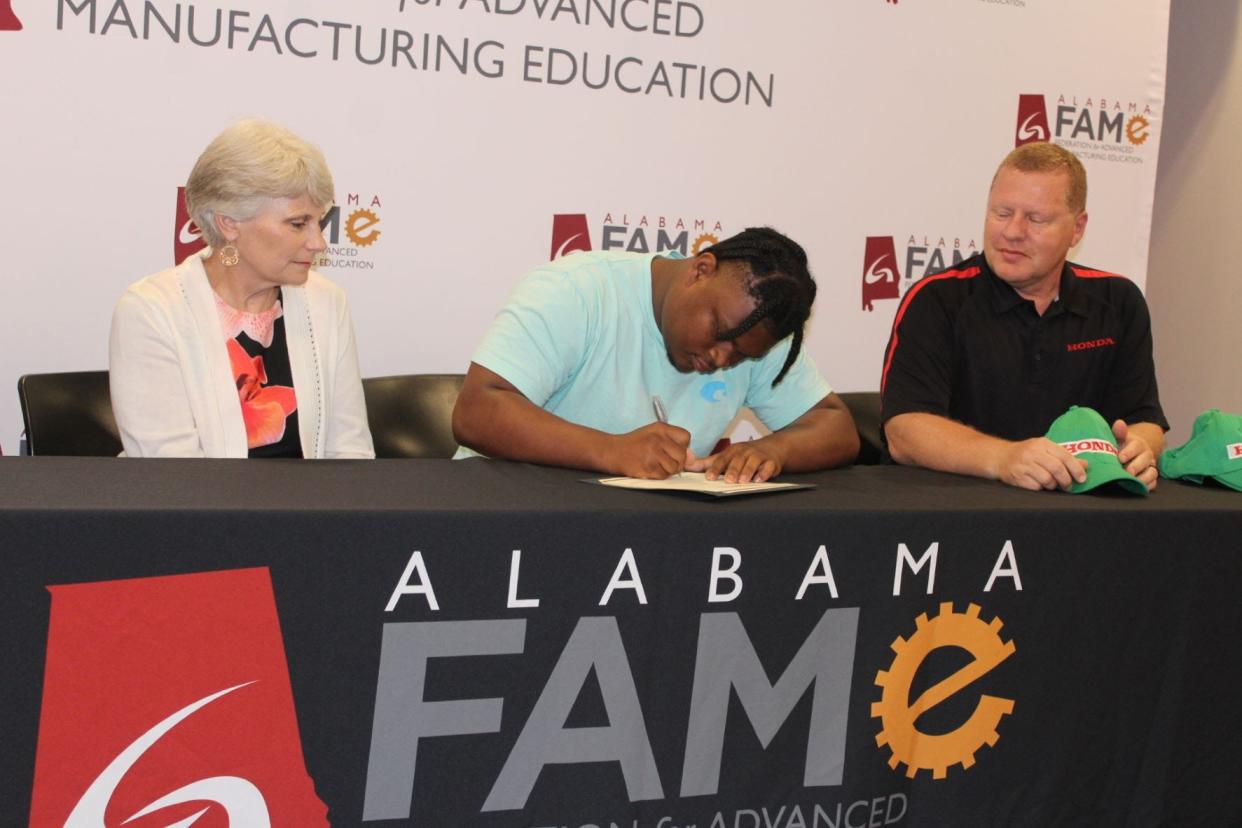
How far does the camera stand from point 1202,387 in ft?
16.4

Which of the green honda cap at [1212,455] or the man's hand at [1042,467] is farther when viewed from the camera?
the green honda cap at [1212,455]

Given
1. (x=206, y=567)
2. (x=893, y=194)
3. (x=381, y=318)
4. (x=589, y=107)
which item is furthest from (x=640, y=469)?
(x=893, y=194)

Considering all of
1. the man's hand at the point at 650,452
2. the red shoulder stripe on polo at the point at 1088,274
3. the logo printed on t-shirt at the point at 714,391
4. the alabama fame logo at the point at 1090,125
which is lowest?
the man's hand at the point at 650,452

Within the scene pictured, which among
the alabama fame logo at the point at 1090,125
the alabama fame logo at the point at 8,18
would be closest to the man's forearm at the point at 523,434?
the alabama fame logo at the point at 8,18

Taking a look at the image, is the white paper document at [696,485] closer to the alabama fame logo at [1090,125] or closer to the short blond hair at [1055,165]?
the short blond hair at [1055,165]

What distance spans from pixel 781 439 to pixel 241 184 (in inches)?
46.4

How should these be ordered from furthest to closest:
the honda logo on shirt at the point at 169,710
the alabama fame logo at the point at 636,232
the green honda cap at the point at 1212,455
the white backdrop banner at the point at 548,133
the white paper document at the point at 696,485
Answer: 1. the alabama fame logo at the point at 636,232
2. the white backdrop banner at the point at 548,133
3. the green honda cap at the point at 1212,455
4. the white paper document at the point at 696,485
5. the honda logo on shirt at the point at 169,710

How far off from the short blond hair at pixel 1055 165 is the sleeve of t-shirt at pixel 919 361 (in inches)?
13.6

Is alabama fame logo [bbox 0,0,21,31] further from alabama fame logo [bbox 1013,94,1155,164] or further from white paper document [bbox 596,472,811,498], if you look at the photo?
alabama fame logo [bbox 1013,94,1155,164]

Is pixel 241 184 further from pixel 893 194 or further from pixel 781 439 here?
pixel 893 194

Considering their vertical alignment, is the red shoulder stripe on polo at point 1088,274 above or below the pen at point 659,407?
above

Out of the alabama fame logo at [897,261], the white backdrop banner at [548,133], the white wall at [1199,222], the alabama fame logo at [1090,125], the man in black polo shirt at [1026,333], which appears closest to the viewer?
the man in black polo shirt at [1026,333]

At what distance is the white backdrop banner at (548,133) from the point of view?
3.11 m

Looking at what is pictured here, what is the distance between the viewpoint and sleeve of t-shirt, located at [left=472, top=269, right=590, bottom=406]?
2080 mm
